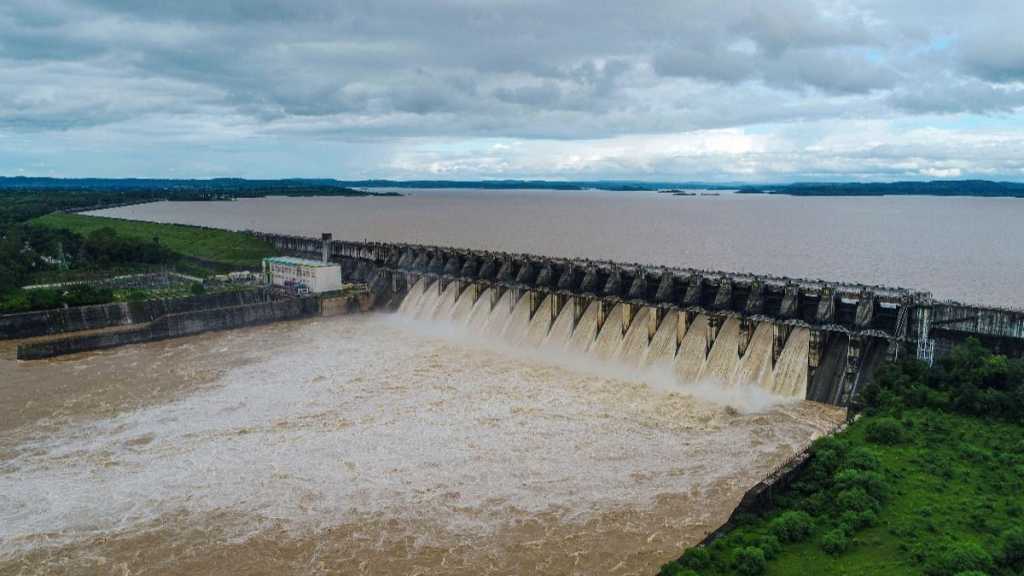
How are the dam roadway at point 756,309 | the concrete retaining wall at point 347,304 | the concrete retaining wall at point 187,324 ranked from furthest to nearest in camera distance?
the concrete retaining wall at point 347,304, the concrete retaining wall at point 187,324, the dam roadway at point 756,309

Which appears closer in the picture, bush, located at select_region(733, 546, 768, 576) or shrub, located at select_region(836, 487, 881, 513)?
bush, located at select_region(733, 546, 768, 576)

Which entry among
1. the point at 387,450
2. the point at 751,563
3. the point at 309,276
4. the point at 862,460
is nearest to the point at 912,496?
the point at 862,460

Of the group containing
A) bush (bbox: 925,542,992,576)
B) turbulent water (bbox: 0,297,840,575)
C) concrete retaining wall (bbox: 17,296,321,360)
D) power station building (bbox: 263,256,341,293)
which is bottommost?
turbulent water (bbox: 0,297,840,575)

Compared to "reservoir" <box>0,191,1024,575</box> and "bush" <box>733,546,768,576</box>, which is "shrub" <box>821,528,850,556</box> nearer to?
"bush" <box>733,546,768,576</box>

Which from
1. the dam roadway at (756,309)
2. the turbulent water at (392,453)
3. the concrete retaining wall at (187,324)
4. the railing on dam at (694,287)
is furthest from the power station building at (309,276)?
the turbulent water at (392,453)

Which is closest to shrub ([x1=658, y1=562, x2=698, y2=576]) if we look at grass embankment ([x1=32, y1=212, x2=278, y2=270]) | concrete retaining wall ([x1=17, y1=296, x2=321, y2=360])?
concrete retaining wall ([x1=17, y1=296, x2=321, y2=360])

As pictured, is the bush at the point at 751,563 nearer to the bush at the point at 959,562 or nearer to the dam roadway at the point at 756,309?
the bush at the point at 959,562

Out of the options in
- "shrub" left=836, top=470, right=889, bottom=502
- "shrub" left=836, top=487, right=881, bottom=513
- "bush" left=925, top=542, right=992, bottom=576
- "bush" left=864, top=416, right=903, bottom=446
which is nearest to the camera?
"bush" left=925, top=542, right=992, bottom=576
